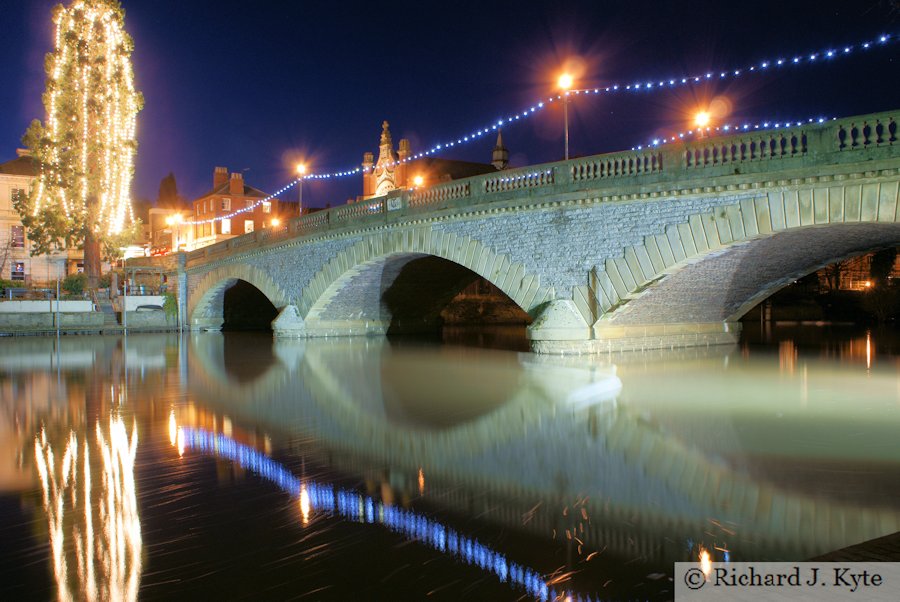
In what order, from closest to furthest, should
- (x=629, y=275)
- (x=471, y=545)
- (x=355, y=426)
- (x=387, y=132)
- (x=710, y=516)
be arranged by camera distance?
(x=471, y=545) → (x=710, y=516) → (x=355, y=426) → (x=629, y=275) → (x=387, y=132)

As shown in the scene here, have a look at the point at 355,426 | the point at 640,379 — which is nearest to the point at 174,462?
the point at 355,426

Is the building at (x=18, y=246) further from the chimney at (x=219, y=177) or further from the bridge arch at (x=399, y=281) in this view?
the bridge arch at (x=399, y=281)

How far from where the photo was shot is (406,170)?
64812mm

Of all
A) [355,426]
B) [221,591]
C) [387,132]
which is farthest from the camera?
[387,132]

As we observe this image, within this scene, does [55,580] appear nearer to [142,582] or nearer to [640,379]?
[142,582]

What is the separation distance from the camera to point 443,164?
6662 centimetres

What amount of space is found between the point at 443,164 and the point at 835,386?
184 feet

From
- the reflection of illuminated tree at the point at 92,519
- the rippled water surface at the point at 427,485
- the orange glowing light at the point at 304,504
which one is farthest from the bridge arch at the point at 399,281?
the orange glowing light at the point at 304,504

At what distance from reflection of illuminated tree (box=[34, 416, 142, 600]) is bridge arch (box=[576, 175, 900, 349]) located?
462 inches

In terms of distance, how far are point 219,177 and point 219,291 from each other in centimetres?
4284

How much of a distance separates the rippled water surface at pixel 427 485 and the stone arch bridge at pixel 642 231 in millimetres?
3477

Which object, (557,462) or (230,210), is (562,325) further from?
(230,210)

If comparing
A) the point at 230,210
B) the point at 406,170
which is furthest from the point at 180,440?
the point at 230,210

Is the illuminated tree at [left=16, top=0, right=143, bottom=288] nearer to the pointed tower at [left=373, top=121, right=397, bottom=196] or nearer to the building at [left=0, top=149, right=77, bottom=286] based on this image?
the building at [left=0, top=149, right=77, bottom=286]
